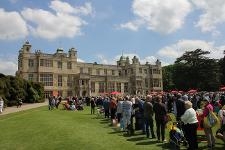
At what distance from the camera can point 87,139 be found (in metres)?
16.3

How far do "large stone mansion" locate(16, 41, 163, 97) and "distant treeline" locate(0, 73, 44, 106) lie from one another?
17.0 meters

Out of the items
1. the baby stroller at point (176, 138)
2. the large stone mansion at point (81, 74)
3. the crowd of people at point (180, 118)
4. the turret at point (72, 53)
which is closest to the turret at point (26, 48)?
the large stone mansion at point (81, 74)

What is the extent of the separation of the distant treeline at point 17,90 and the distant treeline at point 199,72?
1718 inches

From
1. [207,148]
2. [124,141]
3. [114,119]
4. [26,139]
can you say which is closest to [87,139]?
[124,141]

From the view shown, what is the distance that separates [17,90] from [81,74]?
3335 centimetres

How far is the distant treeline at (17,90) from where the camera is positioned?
1874 inches

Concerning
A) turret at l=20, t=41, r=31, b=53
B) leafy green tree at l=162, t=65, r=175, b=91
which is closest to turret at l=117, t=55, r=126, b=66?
leafy green tree at l=162, t=65, r=175, b=91

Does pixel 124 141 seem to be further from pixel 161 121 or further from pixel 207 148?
pixel 207 148

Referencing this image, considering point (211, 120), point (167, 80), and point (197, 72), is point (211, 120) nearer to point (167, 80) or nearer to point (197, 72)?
point (197, 72)

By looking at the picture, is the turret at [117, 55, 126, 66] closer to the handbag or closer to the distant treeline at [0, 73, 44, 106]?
the distant treeline at [0, 73, 44, 106]

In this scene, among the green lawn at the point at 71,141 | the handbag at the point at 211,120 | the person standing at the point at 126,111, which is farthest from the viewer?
the person standing at the point at 126,111

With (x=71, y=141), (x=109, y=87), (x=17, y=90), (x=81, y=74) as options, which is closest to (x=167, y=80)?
(x=109, y=87)

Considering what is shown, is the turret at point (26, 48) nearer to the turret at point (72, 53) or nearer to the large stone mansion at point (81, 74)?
the large stone mansion at point (81, 74)

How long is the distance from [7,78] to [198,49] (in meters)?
58.5
